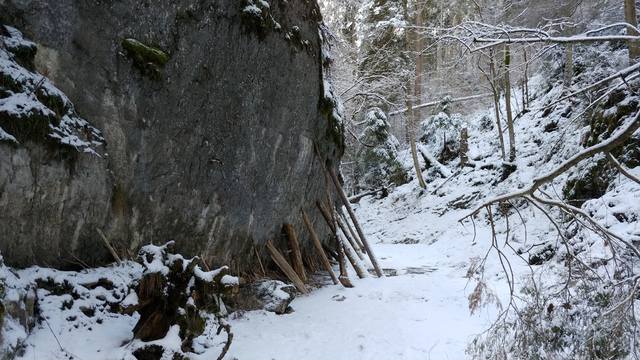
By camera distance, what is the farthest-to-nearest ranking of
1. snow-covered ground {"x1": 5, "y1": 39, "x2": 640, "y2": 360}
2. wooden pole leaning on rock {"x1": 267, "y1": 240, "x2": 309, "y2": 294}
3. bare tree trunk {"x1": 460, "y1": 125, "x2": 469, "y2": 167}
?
bare tree trunk {"x1": 460, "y1": 125, "x2": 469, "y2": 167}, wooden pole leaning on rock {"x1": 267, "y1": 240, "x2": 309, "y2": 294}, snow-covered ground {"x1": 5, "y1": 39, "x2": 640, "y2": 360}

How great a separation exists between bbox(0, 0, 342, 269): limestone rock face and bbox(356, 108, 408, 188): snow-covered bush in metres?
9.41

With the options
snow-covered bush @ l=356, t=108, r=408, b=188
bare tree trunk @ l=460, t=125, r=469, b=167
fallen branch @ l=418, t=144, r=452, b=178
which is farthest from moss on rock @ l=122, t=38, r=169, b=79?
fallen branch @ l=418, t=144, r=452, b=178

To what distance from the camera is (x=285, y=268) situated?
25.0ft

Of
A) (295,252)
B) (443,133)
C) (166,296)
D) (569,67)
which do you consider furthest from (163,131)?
(443,133)

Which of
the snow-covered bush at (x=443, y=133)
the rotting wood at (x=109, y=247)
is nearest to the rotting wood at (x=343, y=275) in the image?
the rotting wood at (x=109, y=247)

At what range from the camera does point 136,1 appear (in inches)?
192

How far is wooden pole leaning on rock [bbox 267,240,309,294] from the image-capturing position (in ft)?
24.8

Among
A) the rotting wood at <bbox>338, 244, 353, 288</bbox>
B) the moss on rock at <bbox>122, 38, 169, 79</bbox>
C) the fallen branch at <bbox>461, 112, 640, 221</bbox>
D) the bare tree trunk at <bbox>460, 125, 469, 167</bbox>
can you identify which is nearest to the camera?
the fallen branch at <bbox>461, 112, 640, 221</bbox>

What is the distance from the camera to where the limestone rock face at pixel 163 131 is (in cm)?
408

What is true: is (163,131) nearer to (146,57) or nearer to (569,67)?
(146,57)

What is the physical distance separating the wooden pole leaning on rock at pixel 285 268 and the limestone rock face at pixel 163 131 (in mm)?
292

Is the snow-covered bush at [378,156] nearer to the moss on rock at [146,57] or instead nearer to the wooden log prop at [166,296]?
the moss on rock at [146,57]

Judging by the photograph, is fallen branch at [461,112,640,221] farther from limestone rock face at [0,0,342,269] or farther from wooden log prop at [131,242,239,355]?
limestone rock face at [0,0,342,269]

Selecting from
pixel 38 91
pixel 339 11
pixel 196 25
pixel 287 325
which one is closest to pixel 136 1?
pixel 196 25
